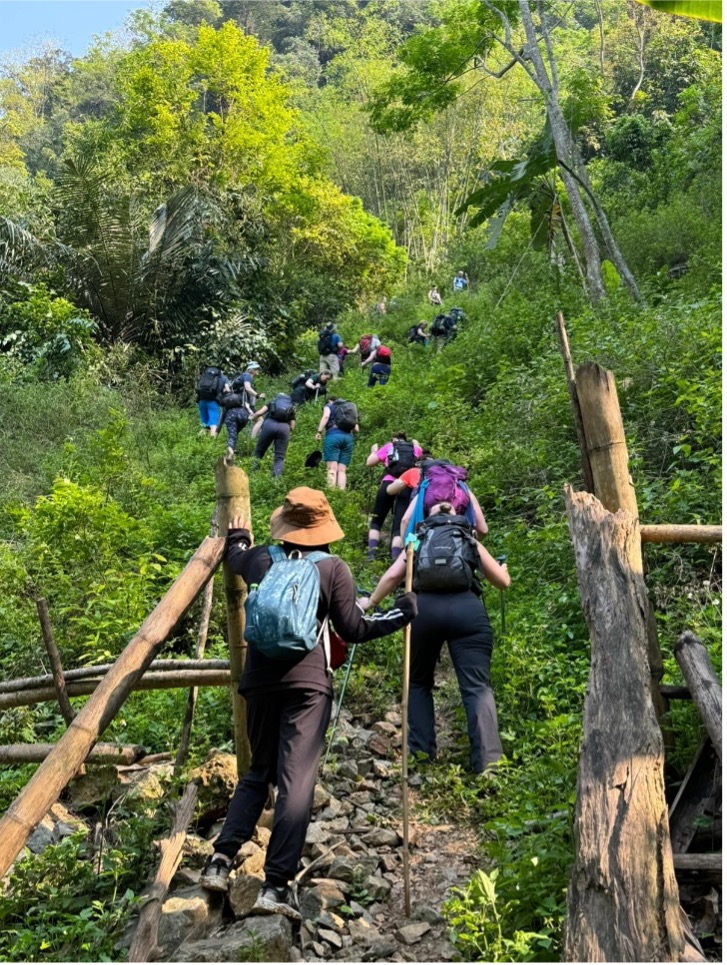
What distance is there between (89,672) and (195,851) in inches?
39.0

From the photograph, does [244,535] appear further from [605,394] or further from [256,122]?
[256,122]

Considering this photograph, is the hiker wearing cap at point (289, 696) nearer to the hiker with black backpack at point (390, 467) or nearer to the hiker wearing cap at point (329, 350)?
the hiker with black backpack at point (390, 467)

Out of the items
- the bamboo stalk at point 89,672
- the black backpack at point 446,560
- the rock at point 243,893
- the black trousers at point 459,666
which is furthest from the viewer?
the black backpack at point 446,560

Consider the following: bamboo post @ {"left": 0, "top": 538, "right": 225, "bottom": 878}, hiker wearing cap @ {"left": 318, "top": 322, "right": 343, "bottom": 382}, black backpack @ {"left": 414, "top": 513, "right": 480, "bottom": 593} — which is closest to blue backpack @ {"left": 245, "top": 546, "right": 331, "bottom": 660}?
bamboo post @ {"left": 0, "top": 538, "right": 225, "bottom": 878}

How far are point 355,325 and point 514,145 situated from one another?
10518 mm

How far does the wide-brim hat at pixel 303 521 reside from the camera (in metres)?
3.95

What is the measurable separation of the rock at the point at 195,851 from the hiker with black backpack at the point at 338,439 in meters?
6.76

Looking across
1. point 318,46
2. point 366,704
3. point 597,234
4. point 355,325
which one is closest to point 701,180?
point 597,234

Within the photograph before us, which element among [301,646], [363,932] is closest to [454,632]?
[301,646]

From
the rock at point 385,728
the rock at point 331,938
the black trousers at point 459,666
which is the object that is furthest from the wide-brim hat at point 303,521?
the rock at point 385,728

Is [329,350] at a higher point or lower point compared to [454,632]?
higher

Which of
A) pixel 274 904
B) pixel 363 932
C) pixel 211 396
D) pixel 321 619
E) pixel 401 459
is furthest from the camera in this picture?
pixel 211 396

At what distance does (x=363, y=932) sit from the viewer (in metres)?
3.73

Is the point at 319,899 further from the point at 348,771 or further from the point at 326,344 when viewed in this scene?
the point at 326,344
